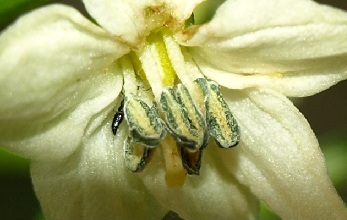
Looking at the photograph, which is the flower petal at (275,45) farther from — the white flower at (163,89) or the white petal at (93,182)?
the white petal at (93,182)

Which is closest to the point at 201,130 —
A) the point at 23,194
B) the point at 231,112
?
the point at 231,112

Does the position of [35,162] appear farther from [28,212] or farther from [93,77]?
[28,212]

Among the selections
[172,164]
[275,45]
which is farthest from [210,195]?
[275,45]

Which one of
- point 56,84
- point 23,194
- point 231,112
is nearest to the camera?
point 56,84

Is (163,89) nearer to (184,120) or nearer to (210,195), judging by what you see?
(184,120)

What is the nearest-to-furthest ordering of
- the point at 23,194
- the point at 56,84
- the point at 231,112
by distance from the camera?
1. the point at 56,84
2. the point at 231,112
3. the point at 23,194

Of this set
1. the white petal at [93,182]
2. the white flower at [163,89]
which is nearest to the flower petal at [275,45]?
the white flower at [163,89]

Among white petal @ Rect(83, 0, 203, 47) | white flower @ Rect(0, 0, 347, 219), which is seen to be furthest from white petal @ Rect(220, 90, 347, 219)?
white petal @ Rect(83, 0, 203, 47)
